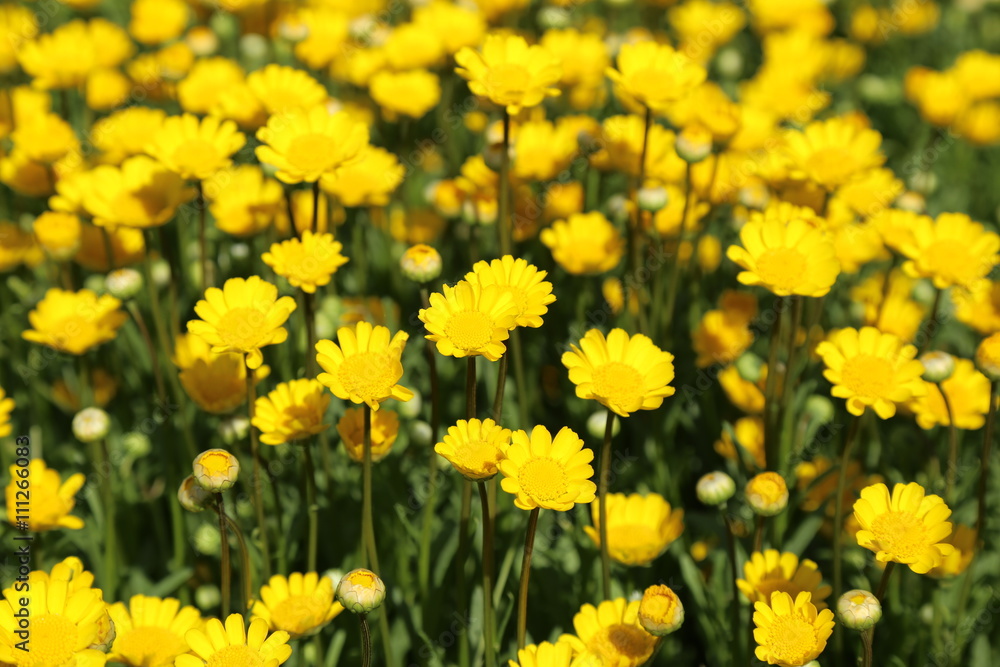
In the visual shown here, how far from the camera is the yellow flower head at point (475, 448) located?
2107 millimetres

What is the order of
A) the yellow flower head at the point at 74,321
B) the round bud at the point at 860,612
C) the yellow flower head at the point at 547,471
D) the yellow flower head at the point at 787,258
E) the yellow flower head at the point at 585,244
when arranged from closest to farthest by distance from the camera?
the yellow flower head at the point at 547,471 → the round bud at the point at 860,612 → the yellow flower head at the point at 787,258 → the yellow flower head at the point at 74,321 → the yellow flower head at the point at 585,244

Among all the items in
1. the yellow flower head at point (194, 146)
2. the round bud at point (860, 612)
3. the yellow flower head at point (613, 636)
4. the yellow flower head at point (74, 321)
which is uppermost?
the yellow flower head at point (194, 146)

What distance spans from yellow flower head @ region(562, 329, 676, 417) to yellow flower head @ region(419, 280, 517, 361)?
9.3 inches

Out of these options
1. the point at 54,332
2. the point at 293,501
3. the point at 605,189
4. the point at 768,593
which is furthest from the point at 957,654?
the point at 54,332

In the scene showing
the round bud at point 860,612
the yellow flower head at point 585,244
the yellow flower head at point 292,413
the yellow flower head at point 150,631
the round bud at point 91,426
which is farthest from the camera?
the yellow flower head at point 585,244

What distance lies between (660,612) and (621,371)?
0.59 metres

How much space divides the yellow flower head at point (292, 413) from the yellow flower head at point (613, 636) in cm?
82

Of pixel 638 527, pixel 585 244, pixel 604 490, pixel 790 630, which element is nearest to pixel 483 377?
pixel 585 244

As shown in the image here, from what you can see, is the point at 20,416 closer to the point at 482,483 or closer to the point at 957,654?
the point at 482,483

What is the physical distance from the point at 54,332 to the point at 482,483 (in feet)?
5.49

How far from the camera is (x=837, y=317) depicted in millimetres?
3787

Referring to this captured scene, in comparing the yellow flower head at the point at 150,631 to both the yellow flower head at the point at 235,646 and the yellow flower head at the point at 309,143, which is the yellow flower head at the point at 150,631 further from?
the yellow flower head at the point at 309,143

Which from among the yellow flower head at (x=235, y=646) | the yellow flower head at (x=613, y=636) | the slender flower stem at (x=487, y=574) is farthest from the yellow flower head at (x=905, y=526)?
the yellow flower head at (x=235, y=646)

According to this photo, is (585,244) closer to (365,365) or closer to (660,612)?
(365,365)
